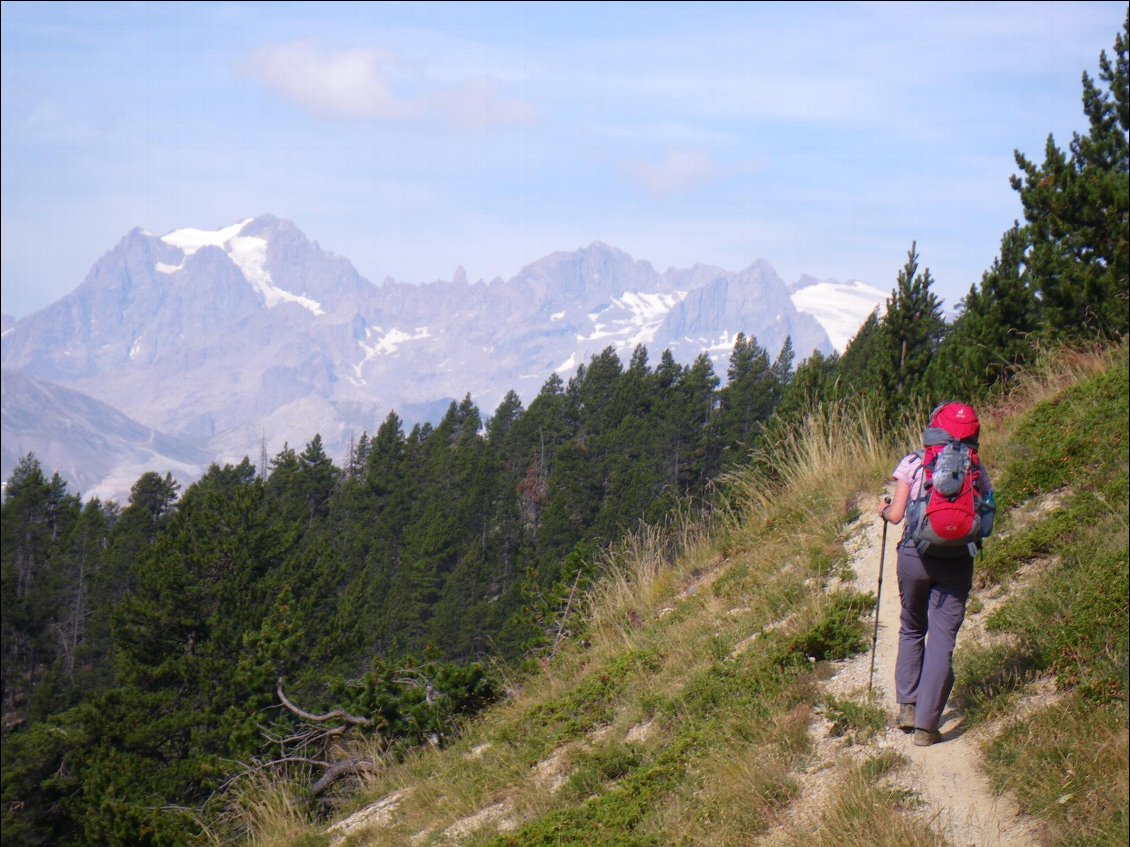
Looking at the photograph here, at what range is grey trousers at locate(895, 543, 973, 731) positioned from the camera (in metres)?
4.41

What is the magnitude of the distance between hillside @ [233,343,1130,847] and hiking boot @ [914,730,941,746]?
52mm

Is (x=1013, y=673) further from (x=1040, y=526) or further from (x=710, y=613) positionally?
(x=710, y=613)

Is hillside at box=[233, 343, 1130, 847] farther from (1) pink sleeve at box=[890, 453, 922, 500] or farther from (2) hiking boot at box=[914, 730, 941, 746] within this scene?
(1) pink sleeve at box=[890, 453, 922, 500]

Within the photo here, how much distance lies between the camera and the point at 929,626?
4.50m

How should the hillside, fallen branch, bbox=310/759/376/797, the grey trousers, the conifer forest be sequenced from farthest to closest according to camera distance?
the conifer forest < fallen branch, bbox=310/759/376/797 < the grey trousers < the hillside

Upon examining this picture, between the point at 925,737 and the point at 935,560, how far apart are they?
2.65ft

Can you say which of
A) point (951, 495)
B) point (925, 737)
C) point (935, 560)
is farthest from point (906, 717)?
point (951, 495)

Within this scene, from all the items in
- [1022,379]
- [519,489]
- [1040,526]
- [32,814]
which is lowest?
[32,814]

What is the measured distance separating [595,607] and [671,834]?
14.3ft

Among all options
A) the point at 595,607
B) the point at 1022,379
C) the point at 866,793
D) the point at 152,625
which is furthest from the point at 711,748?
the point at 152,625

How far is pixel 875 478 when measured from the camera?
8.26 metres

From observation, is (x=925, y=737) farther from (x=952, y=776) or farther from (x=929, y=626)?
(x=929, y=626)

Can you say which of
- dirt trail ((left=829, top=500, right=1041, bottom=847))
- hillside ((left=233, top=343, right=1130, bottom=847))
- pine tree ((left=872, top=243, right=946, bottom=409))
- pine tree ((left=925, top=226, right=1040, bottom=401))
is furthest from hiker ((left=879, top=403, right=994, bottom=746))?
pine tree ((left=872, top=243, right=946, bottom=409))

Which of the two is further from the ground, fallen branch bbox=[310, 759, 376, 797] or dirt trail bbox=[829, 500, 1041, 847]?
dirt trail bbox=[829, 500, 1041, 847]
